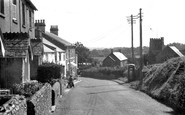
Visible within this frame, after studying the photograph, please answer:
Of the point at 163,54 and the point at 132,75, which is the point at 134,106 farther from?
the point at 163,54

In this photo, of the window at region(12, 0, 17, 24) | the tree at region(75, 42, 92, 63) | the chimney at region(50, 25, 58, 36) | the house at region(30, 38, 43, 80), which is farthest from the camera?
the tree at region(75, 42, 92, 63)

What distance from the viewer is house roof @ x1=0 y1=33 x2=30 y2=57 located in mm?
14879

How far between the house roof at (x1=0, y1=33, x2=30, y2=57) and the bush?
263 inches

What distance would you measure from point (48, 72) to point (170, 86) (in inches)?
393

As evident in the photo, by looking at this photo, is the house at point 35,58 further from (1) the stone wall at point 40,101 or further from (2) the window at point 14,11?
(1) the stone wall at point 40,101

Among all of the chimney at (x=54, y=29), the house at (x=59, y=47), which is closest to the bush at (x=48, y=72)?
the house at (x=59, y=47)

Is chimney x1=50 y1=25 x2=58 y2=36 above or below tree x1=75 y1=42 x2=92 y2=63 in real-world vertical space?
above

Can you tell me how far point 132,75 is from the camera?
129 feet

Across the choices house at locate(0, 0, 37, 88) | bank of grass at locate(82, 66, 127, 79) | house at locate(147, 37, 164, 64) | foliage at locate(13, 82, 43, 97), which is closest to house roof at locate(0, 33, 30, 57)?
house at locate(0, 0, 37, 88)

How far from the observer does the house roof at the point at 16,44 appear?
48.8 feet

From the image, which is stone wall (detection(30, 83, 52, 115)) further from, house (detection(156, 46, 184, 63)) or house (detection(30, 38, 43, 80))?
house (detection(156, 46, 184, 63))

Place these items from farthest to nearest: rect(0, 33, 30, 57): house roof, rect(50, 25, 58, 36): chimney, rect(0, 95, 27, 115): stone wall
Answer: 1. rect(50, 25, 58, 36): chimney
2. rect(0, 33, 30, 57): house roof
3. rect(0, 95, 27, 115): stone wall

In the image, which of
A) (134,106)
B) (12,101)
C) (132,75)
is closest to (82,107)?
(134,106)

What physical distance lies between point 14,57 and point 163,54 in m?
39.9
